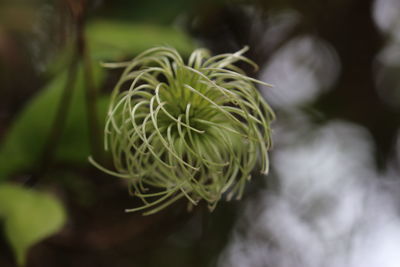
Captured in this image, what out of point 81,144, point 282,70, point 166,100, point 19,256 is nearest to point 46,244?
point 81,144

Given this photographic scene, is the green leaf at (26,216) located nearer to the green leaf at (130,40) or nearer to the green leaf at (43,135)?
the green leaf at (43,135)

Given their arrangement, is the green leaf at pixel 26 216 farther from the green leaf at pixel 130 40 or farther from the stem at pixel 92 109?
the green leaf at pixel 130 40

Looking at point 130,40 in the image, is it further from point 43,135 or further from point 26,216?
point 26,216

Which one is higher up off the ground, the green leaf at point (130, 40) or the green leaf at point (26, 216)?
the green leaf at point (130, 40)

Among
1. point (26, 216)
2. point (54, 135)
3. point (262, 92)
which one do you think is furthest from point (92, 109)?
point (262, 92)

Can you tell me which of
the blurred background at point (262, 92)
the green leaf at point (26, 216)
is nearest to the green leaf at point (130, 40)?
the blurred background at point (262, 92)

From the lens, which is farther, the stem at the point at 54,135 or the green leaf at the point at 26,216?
the stem at the point at 54,135

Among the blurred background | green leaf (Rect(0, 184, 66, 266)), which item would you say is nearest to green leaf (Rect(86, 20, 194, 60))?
the blurred background

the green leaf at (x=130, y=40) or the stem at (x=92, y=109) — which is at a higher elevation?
the green leaf at (x=130, y=40)
